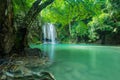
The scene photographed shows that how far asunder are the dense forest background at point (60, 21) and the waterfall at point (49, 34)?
933 mm

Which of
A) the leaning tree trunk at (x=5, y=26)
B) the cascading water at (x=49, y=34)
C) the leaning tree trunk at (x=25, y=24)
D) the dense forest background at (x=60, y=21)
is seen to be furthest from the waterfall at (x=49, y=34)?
the leaning tree trunk at (x=5, y=26)

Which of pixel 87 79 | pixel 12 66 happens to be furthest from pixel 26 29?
pixel 87 79

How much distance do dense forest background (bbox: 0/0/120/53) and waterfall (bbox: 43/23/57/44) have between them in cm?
93

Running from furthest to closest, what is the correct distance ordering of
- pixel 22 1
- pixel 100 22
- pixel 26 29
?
pixel 100 22
pixel 22 1
pixel 26 29

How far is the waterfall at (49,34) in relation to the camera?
1164 inches

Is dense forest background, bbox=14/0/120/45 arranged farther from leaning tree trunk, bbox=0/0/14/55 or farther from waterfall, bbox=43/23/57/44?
leaning tree trunk, bbox=0/0/14/55

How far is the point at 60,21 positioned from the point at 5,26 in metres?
9.14

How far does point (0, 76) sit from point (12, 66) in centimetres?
138

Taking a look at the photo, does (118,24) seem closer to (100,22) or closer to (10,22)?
(100,22)

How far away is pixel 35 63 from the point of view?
281 inches

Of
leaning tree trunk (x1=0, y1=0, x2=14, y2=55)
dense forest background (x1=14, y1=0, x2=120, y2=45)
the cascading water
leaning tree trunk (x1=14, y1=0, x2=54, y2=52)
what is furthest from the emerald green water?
the cascading water

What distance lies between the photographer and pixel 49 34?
3070 centimetres

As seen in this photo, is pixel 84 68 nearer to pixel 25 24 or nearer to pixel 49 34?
pixel 25 24

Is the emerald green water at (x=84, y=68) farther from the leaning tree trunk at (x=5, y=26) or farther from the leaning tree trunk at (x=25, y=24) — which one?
the leaning tree trunk at (x=5, y=26)
